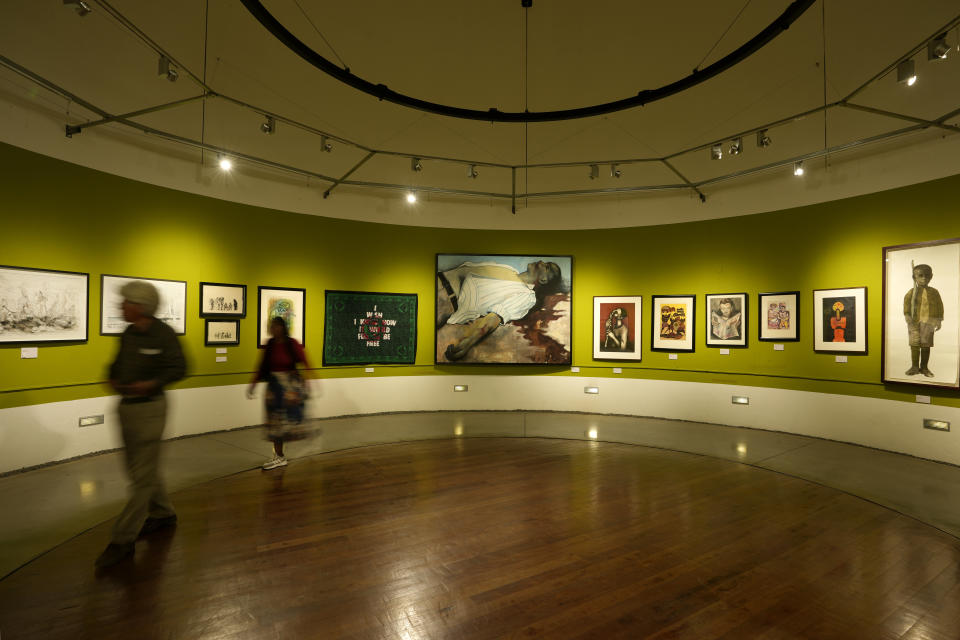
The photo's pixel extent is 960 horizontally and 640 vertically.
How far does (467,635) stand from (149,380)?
2920mm

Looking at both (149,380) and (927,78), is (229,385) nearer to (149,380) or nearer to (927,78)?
(149,380)

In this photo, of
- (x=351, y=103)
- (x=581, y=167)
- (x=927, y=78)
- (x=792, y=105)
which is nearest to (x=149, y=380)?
(x=351, y=103)

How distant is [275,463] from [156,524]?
1748 mm

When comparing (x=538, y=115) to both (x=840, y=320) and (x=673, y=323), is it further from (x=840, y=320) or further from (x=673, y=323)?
(x=840, y=320)

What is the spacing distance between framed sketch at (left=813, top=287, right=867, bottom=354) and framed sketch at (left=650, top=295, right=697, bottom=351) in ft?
6.12

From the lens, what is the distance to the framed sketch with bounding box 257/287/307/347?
751 cm

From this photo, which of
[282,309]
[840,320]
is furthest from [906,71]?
[282,309]

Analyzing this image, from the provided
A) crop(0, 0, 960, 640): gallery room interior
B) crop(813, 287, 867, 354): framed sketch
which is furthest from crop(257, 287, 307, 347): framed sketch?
crop(813, 287, 867, 354): framed sketch

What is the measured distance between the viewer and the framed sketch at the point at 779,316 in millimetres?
7316

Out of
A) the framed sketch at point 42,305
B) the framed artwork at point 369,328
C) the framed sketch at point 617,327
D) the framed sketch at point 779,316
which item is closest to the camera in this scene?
the framed sketch at point 42,305

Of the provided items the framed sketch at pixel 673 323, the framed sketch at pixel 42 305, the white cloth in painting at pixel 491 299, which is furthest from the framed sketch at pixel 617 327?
the framed sketch at pixel 42 305

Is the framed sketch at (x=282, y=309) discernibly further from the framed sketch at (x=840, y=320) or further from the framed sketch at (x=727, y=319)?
the framed sketch at (x=840, y=320)

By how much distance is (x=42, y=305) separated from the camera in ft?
17.4

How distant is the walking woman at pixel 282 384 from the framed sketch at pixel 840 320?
787cm
